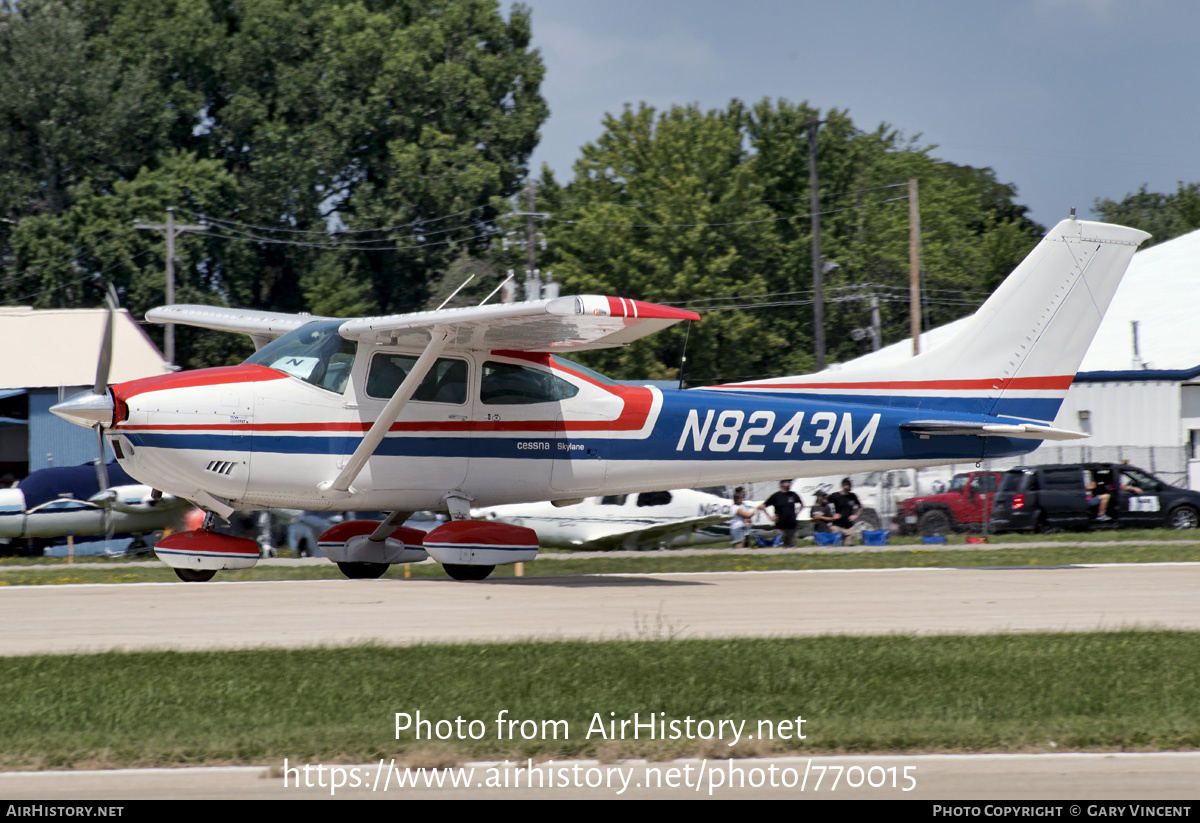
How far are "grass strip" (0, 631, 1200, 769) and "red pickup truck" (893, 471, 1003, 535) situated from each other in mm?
16132

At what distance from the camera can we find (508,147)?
61438 mm

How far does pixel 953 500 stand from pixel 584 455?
44.3 feet

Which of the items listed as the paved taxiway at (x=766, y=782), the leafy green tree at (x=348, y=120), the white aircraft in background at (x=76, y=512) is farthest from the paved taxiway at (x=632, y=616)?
the leafy green tree at (x=348, y=120)

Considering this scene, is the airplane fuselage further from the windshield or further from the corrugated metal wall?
the corrugated metal wall

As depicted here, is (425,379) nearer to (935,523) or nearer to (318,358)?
(318,358)

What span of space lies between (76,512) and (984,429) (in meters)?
15.5

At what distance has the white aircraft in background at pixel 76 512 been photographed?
20.8 metres

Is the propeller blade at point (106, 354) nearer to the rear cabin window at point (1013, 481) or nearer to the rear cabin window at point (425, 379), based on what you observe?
the rear cabin window at point (425, 379)

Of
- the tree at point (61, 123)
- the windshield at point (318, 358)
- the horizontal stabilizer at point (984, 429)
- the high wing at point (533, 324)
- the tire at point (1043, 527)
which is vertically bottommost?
the tire at point (1043, 527)

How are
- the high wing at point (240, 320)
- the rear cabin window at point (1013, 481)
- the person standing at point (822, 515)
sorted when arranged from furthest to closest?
1. the rear cabin window at point (1013, 481)
2. the person standing at point (822, 515)
3. the high wing at point (240, 320)

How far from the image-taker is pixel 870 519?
997 inches

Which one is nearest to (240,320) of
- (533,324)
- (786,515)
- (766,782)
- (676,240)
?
(533,324)
